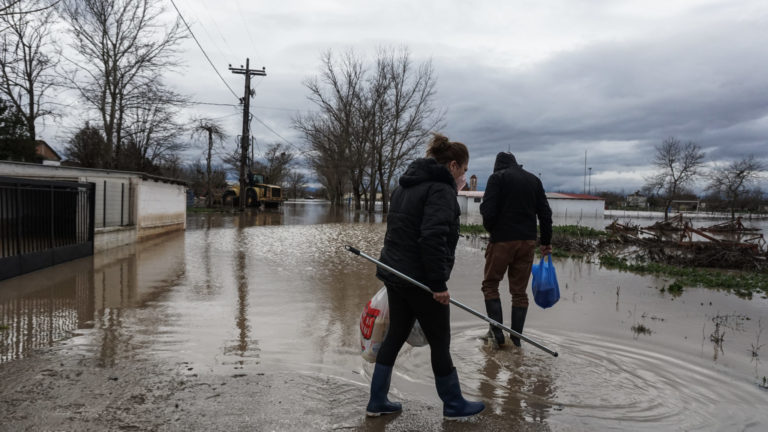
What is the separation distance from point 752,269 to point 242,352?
12.4m

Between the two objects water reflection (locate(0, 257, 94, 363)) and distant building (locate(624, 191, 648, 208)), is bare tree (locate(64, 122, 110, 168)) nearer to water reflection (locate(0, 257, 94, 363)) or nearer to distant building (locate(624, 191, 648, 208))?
water reflection (locate(0, 257, 94, 363))

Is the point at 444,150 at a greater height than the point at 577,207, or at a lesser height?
greater

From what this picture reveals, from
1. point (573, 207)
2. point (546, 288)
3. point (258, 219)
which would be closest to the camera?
point (546, 288)

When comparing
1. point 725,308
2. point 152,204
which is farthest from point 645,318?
point 152,204

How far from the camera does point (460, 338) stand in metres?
4.88

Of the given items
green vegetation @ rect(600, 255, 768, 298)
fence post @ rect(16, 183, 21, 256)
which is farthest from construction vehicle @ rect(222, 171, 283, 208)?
green vegetation @ rect(600, 255, 768, 298)

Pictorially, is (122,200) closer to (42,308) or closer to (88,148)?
(42,308)

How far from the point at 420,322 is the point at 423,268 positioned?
365 millimetres

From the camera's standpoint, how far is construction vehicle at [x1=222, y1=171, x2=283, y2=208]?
123ft

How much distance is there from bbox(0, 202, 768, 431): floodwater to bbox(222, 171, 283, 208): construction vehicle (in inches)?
1145

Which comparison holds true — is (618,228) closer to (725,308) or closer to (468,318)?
(725,308)

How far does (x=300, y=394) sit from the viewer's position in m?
3.35

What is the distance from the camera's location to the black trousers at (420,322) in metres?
2.93

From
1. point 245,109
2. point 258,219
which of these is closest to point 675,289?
point 258,219
